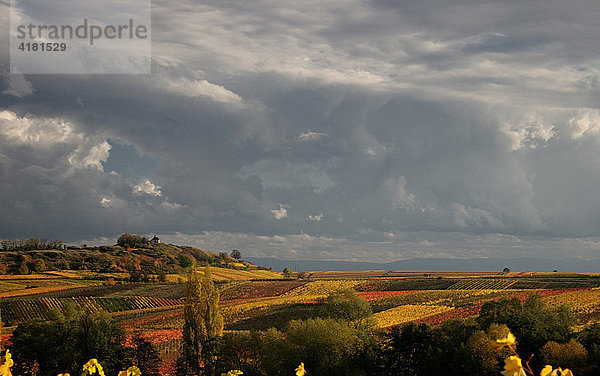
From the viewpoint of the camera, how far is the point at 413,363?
172 ft

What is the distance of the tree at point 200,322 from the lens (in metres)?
56.2

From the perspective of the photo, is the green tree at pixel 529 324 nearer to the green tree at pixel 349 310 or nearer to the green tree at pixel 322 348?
the green tree at pixel 322 348

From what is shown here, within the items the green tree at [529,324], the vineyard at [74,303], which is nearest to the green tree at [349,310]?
the green tree at [529,324]

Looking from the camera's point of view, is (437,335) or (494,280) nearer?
(437,335)

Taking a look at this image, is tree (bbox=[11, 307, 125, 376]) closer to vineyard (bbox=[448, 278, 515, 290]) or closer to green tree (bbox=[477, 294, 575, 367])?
green tree (bbox=[477, 294, 575, 367])

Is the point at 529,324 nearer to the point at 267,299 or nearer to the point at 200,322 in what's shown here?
the point at 200,322

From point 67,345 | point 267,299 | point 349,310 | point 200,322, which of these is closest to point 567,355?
point 200,322

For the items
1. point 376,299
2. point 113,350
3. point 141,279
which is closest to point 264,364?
point 113,350

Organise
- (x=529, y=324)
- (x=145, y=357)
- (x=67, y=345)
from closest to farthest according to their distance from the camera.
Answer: (x=529, y=324), (x=145, y=357), (x=67, y=345)

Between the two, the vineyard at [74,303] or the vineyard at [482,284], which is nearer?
the vineyard at [74,303]

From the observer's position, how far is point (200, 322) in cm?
5709

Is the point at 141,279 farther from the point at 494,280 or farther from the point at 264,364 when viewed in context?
the point at 264,364

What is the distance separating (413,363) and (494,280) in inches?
4098

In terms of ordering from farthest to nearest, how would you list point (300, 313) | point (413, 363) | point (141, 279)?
point (141, 279), point (300, 313), point (413, 363)
